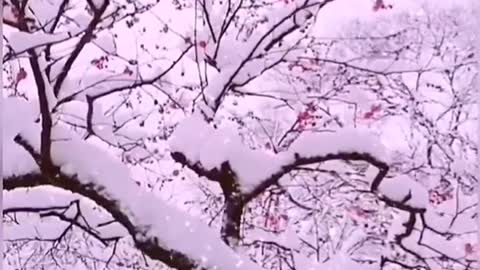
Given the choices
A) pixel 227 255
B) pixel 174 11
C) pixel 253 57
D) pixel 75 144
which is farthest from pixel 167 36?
pixel 227 255

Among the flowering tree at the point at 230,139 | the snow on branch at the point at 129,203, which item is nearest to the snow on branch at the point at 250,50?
the flowering tree at the point at 230,139

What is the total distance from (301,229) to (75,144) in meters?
0.49

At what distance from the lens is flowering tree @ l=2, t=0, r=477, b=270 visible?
1413 mm

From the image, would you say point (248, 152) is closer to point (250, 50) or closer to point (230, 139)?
point (230, 139)

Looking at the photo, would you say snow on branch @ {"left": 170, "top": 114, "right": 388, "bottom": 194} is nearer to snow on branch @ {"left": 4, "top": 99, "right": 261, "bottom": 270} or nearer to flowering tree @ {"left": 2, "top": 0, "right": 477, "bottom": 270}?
flowering tree @ {"left": 2, "top": 0, "right": 477, "bottom": 270}

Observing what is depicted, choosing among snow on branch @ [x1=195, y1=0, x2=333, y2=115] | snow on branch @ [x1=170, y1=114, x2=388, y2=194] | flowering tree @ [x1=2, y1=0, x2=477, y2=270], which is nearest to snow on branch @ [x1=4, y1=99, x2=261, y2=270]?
flowering tree @ [x1=2, y1=0, x2=477, y2=270]

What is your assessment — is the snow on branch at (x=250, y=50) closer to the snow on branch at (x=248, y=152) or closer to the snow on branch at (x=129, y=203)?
the snow on branch at (x=248, y=152)

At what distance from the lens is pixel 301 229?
4.67 ft

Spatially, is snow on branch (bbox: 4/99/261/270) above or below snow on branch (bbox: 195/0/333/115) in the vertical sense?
below

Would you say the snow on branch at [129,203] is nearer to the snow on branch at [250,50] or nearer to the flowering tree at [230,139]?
the flowering tree at [230,139]

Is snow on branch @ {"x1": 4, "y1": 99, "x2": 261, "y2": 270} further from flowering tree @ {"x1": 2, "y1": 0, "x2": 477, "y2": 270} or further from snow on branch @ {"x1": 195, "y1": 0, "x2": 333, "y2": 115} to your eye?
snow on branch @ {"x1": 195, "y1": 0, "x2": 333, "y2": 115}

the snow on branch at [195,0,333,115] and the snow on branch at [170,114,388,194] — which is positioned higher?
the snow on branch at [195,0,333,115]

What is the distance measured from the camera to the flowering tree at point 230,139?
141cm

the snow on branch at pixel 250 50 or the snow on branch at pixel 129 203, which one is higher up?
the snow on branch at pixel 250 50
